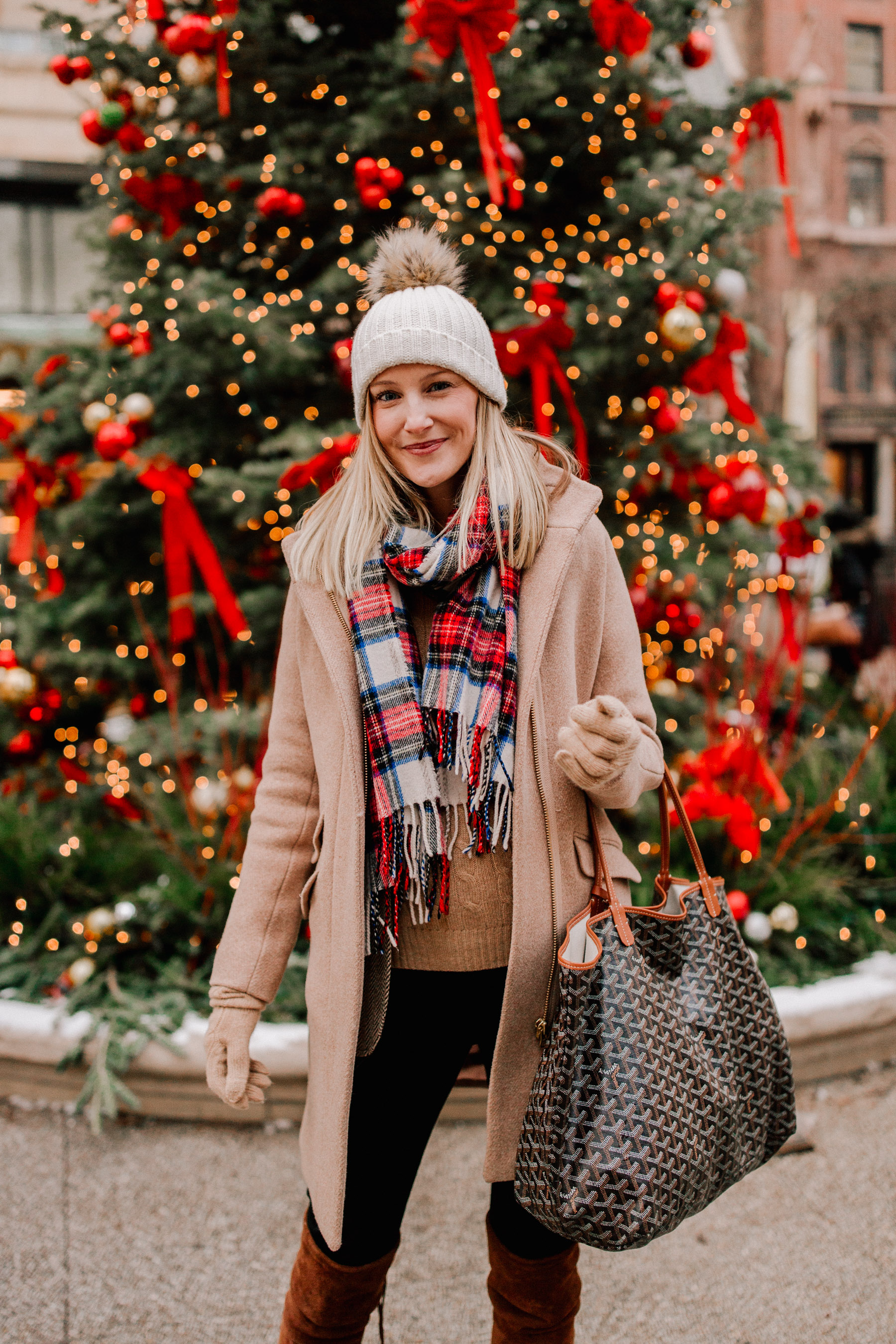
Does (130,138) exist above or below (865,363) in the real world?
below

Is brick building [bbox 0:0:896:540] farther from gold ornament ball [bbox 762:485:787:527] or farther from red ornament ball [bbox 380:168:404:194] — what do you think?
red ornament ball [bbox 380:168:404:194]

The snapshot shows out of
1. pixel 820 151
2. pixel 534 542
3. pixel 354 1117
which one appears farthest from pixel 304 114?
pixel 820 151

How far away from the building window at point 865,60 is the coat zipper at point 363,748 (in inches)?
898

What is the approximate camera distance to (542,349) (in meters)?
2.91

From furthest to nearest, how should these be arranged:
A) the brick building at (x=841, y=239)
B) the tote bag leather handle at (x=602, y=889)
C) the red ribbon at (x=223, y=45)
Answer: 1. the brick building at (x=841, y=239)
2. the red ribbon at (x=223, y=45)
3. the tote bag leather handle at (x=602, y=889)

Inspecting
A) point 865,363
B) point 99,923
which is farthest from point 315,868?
point 865,363

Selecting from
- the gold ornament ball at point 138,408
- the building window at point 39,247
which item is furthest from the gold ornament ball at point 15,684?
the building window at point 39,247

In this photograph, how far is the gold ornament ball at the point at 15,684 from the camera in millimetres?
3803

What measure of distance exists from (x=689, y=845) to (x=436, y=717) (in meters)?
0.48

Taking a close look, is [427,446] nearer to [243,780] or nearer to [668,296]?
[668,296]

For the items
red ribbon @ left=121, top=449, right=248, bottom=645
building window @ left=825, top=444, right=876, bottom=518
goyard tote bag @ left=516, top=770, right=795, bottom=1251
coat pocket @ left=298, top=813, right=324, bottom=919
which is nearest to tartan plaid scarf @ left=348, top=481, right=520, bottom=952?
coat pocket @ left=298, top=813, right=324, bottom=919

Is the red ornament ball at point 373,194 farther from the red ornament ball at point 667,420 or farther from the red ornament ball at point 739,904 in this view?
the red ornament ball at point 739,904

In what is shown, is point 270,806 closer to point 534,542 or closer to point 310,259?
point 534,542

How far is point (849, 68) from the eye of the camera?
18703 millimetres
